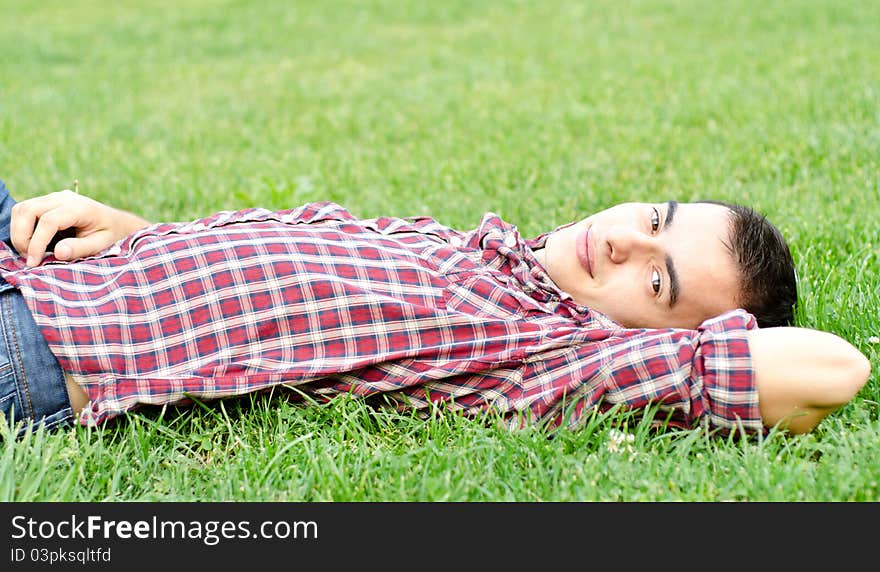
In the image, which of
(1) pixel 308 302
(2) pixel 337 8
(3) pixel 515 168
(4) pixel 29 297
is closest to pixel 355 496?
(1) pixel 308 302

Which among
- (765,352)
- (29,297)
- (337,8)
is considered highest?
(337,8)

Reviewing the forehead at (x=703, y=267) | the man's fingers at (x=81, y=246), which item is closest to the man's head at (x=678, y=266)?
the forehead at (x=703, y=267)

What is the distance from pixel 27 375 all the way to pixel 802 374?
1936 mm

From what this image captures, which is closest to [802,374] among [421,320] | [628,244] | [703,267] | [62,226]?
[703,267]

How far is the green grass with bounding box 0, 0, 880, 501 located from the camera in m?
2.21

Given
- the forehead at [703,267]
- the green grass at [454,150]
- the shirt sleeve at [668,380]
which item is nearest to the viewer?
the green grass at [454,150]

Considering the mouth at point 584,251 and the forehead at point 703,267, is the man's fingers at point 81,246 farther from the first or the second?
the forehead at point 703,267

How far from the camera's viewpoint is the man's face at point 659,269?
8.59 ft

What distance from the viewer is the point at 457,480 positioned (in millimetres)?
2168

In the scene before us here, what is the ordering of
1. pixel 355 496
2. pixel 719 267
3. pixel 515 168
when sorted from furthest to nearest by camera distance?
pixel 515 168, pixel 719 267, pixel 355 496

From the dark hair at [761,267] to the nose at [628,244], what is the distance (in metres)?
0.22

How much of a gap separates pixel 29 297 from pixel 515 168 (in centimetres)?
296
